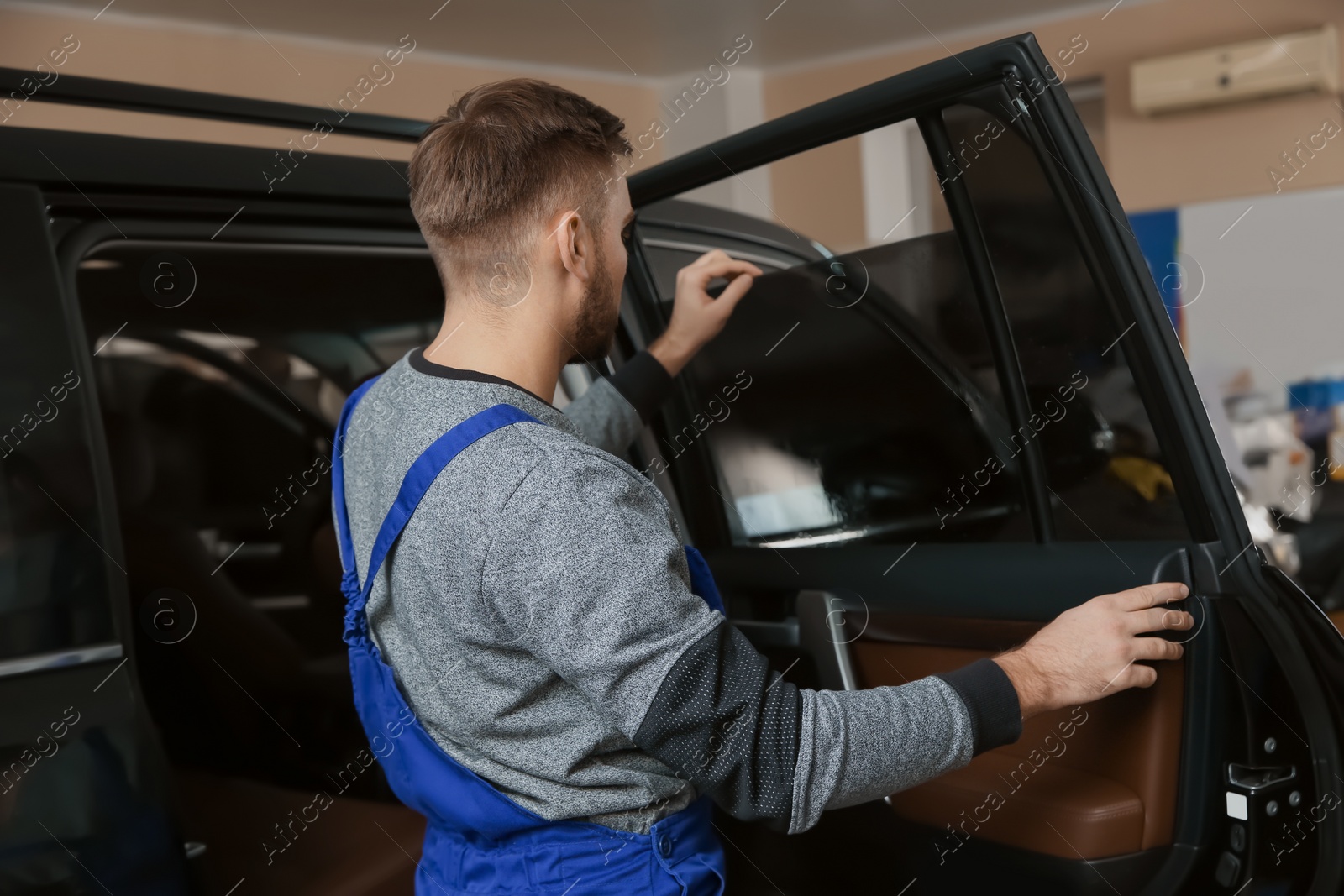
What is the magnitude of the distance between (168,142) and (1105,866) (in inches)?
54.9

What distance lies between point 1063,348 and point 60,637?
3.57 feet

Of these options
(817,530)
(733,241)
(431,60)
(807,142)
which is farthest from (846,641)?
(431,60)

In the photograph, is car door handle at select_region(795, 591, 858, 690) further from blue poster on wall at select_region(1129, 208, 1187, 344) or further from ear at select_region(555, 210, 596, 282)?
blue poster on wall at select_region(1129, 208, 1187, 344)

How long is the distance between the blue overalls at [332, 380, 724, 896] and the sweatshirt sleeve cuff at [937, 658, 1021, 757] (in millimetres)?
287

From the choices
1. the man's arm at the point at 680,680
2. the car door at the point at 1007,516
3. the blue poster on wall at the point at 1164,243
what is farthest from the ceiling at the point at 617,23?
the man's arm at the point at 680,680

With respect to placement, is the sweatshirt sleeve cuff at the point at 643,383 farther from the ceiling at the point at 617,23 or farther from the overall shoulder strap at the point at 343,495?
the ceiling at the point at 617,23

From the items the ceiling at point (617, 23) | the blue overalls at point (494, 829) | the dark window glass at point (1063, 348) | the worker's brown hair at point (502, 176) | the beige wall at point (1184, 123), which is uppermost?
the ceiling at point (617, 23)

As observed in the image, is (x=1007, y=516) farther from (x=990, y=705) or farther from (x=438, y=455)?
(x=438, y=455)

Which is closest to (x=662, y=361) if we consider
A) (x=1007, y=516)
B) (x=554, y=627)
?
(x=1007, y=516)

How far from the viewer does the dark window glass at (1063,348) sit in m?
1.16

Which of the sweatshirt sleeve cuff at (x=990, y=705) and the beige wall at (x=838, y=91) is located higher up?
the beige wall at (x=838, y=91)

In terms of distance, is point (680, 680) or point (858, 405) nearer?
point (680, 680)

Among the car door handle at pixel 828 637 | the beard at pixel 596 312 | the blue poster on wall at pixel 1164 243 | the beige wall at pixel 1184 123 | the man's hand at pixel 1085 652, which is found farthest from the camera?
the blue poster on wall at pixel 1164 243

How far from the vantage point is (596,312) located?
1.21 m
